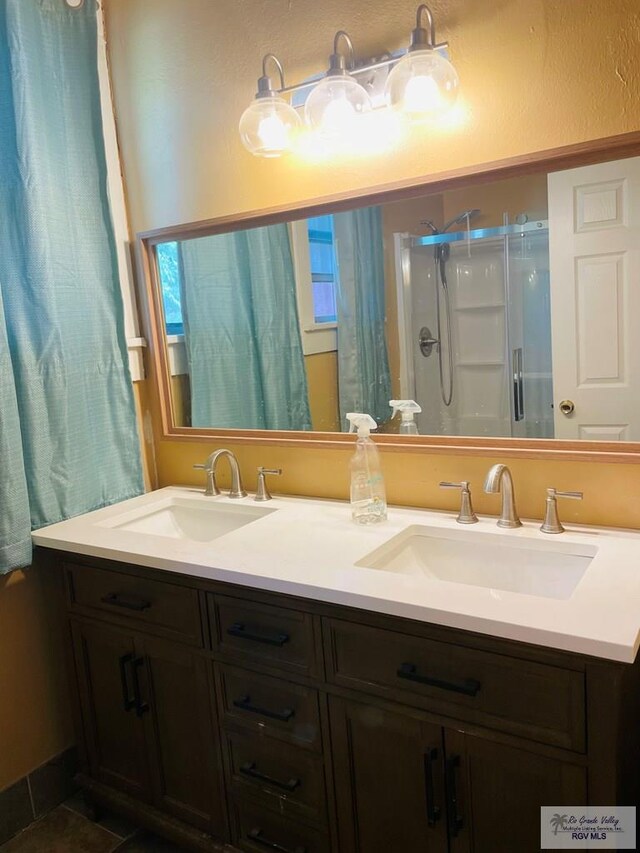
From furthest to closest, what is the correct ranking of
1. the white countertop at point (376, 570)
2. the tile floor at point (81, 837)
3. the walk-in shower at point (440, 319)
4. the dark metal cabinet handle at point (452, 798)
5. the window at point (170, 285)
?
the window at point (170, 285), the tile floor at point (81, 837), the walk-in shower at point (440, 319), the dark metal cabinet handle at point (452, 798), the white countertop at point (376, 570)

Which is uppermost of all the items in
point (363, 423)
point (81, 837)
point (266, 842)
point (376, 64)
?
point (376, 64)

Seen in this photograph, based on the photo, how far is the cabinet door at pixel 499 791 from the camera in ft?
3.44

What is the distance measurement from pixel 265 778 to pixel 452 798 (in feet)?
1.48

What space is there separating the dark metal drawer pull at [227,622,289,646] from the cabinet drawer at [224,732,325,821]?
235 millimetres

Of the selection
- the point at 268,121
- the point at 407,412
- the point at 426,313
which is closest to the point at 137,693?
the point at 407,412

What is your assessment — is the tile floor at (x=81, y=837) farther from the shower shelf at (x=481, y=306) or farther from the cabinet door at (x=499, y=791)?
the shower shelf at (x=481, y=306)

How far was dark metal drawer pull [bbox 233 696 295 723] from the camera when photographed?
1.35m

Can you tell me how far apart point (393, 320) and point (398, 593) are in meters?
0.83

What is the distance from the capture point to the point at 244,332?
2061 mm

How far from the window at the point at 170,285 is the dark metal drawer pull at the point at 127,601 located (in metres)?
0.90

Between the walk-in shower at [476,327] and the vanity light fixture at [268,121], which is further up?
the vanity light fixture at [268,121]

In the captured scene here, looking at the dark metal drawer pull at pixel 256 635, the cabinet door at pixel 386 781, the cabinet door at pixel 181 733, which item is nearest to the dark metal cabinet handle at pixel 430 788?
the cabinet door at pixel 386 781

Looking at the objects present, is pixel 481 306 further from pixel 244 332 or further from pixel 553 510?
pixel 244 332

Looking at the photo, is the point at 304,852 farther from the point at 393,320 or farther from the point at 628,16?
the point at 628,16
